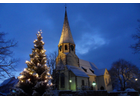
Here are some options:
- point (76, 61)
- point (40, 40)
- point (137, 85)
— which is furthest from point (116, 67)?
point (40, 40)

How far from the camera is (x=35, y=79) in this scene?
10.2 metres

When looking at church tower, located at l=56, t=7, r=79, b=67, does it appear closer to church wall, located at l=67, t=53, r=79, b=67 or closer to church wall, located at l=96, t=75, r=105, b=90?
church wall, located at l=67, t=53, r=79, b=67

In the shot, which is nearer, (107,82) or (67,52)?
(67,52)

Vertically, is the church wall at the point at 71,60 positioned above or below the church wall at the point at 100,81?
above

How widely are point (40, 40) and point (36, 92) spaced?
17.7 ft

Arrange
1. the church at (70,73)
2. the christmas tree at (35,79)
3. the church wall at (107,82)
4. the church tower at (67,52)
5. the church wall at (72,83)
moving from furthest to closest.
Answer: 1. the church wall at (107,82)
2. the church tower at (67,52)
3. the church at (70,73)
4. the church wall at (72,83)
5. the christmas tree at (35,79)

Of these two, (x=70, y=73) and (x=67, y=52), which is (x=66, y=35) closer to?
(x=67, y=52)

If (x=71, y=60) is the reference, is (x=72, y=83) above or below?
below

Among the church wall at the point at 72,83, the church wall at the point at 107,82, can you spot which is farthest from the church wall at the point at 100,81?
the church wall at the point at 72,83

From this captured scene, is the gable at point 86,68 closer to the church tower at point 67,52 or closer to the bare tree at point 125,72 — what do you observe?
the church tower at point 67,52

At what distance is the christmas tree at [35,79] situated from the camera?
9602 mm

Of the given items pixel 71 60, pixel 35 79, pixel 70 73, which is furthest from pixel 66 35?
pixel 35 79

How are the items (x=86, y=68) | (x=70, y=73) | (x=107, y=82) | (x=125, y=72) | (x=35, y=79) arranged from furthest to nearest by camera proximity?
1. (x=107, y=82)
2. (x=86, y=68)
3. (x=125, y=72)
4. (x=70, y=73)
5. (x=35, y=79)

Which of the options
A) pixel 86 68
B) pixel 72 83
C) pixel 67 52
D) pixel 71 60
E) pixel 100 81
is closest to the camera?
pixel 72 83
